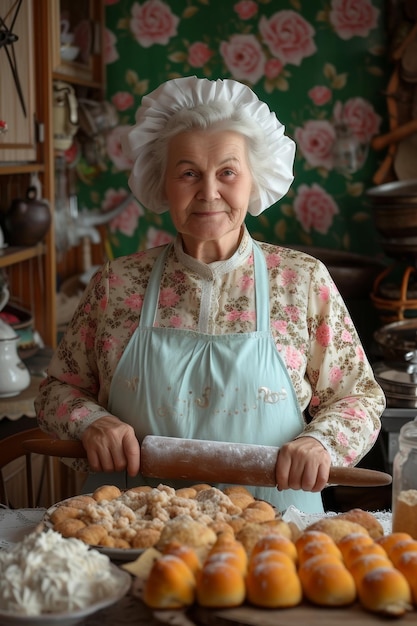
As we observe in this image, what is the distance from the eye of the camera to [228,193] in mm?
1692

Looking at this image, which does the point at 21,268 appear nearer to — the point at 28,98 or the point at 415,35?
the point at 28,98

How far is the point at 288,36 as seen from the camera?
12.0 ft

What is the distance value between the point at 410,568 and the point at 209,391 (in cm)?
71

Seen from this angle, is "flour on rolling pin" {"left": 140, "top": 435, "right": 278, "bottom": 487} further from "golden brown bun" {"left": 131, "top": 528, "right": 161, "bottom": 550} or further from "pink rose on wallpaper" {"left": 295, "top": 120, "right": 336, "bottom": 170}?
"pink rose on wallpaper" {"left": 295, "top": 120, "right": 336, "bottom": 170}

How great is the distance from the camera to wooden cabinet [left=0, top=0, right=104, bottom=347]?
9.50 feet

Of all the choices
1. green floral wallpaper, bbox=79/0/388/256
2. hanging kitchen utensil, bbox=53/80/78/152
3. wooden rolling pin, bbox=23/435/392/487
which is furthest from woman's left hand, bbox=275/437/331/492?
green floral wallpaper, bbox=79/0/388/256

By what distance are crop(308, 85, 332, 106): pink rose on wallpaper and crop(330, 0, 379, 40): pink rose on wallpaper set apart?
21 centimetres

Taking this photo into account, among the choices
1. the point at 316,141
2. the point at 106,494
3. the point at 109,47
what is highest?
the point at 109,47

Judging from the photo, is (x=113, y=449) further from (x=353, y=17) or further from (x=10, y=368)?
(x=353, y=17)

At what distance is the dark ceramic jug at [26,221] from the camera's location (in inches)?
117

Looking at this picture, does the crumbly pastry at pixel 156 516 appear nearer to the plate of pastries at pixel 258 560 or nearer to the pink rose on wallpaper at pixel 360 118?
the plate of pastries at pixel 258 560

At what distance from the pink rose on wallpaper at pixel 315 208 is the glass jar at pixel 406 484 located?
2520 mm

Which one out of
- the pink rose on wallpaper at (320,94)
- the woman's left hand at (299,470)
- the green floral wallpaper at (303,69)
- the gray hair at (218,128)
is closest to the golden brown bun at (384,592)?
the woman's left hand at (299,470)

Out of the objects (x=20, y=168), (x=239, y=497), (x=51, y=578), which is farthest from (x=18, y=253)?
(x=51, y=578)
